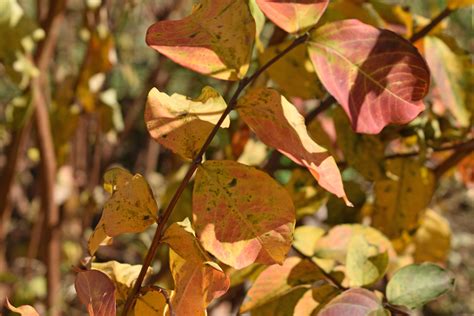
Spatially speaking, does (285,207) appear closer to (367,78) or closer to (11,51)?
(367,78)

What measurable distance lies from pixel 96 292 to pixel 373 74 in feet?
0.77

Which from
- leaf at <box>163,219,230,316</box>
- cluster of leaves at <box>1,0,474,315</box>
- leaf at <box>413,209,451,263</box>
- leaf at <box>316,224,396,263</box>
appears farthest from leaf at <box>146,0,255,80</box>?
leaf at <box>413,209,451,263</box>

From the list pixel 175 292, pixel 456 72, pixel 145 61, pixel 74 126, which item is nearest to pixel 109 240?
pixel 175 292

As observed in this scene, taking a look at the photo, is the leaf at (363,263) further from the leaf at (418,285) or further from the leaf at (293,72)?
the leaf at (293,72)

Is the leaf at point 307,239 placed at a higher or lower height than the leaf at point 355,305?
lower

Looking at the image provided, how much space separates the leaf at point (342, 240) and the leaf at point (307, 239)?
0.04 feet

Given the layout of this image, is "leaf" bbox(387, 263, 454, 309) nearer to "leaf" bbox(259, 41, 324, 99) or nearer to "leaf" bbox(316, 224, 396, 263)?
"leaf" bbox(316, 224, 396, 263)

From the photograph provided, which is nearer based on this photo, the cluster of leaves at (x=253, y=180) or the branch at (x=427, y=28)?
the cluster of leaves at (x=253, y=180)

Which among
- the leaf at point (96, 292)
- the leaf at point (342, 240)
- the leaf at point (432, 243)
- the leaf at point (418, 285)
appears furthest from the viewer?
the leaf at point (432, 243)

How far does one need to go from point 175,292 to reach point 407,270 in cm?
19

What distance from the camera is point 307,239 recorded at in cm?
70

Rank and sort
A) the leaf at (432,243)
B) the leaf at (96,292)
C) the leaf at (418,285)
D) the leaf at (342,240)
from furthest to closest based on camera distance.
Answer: the leaf at (432,243)
the leaf at (342,240)
the leaf at (418,285)
the leaf at (96,292)

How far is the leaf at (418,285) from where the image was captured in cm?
55

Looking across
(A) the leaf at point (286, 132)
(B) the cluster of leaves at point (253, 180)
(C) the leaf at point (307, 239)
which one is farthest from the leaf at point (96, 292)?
(C) the leaf at point (307, 239)
